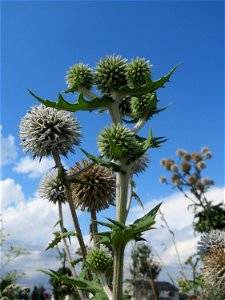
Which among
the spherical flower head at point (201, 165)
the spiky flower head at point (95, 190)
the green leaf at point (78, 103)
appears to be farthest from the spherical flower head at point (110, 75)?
the spherical flower head at point (201, 165)

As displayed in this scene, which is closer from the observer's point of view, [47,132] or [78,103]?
[78,103]

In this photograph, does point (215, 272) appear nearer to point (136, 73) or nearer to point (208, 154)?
point (136, 73)

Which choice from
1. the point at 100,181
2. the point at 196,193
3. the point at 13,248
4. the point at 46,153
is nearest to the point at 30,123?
the point at 46,153

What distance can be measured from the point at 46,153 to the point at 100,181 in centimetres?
73

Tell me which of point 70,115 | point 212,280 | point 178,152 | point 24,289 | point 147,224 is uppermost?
point 178,152

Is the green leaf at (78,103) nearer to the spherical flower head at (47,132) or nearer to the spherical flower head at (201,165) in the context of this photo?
the spherical flower head at (47,132)

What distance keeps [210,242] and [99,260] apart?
1.39 meters

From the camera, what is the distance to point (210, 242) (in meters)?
3.99

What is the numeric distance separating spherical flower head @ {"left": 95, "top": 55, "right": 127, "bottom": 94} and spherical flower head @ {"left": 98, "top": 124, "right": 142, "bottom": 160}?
1.28ft

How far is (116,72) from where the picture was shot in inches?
137

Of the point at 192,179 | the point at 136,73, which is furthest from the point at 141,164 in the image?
the point at 192,179

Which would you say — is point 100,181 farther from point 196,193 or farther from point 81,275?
point 196,193

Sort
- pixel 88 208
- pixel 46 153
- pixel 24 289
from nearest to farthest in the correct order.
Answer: pixel 46 153
pixel 88 208
pixel 24 289

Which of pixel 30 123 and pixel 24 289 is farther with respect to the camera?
pixel 24 289
